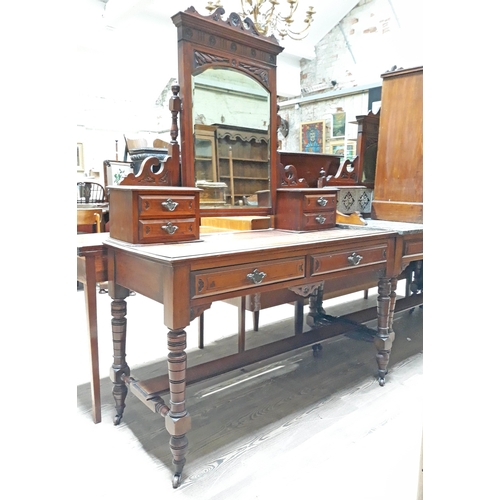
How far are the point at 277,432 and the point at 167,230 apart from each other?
1001 mm

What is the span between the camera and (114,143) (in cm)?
744

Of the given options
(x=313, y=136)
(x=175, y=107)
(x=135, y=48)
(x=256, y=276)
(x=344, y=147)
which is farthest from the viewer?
(x=313, y=136)

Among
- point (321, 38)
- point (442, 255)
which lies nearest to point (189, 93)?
point (442, 255)

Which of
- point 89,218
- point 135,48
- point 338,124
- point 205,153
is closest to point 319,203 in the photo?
point 205,153

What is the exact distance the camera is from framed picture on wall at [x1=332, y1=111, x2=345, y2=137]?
7297 millimetres

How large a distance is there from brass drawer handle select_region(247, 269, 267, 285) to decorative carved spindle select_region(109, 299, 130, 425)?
2.12 ft

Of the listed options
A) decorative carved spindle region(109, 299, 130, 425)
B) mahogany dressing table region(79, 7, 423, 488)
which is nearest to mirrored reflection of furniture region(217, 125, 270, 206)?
mahogany dressing table region(79, 7, 423, 488)

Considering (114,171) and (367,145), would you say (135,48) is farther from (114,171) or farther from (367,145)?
(367,145)

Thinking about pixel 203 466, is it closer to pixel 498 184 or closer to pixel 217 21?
pixel 498 184

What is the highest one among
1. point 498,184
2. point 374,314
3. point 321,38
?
point 321,38

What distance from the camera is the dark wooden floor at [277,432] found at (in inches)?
57.4

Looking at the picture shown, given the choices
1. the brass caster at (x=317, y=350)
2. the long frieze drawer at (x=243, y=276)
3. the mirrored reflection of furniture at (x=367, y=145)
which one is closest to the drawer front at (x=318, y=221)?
the long frieze drawer at (x=243, y=276)

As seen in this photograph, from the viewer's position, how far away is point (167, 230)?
5.28ft

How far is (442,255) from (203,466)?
1396 millimetres
